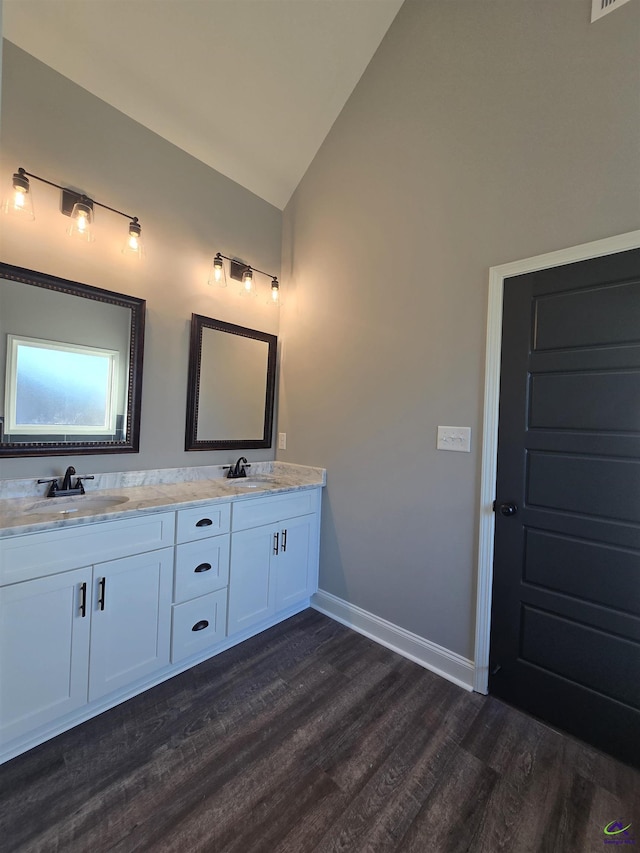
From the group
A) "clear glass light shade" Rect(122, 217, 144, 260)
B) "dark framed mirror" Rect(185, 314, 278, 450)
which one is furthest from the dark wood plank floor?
"clear glass light shade" Rect(122, 217, 144, 260)

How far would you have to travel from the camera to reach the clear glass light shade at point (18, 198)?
175cm

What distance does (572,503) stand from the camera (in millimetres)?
1670

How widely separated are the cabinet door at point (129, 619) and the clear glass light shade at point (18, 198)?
5.51ft

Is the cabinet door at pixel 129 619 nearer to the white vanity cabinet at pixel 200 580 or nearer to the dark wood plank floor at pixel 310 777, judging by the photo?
the white vanity cabinet at pixel 200 580

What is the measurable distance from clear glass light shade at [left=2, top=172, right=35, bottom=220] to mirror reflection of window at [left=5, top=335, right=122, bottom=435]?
587 millimetres

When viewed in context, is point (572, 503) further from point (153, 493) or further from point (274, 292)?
point (274, 292)

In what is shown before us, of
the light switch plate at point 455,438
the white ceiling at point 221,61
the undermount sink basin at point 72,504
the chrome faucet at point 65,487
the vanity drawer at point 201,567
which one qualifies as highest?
the white ceiling at point 221,61

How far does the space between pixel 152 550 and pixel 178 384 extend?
1.05m

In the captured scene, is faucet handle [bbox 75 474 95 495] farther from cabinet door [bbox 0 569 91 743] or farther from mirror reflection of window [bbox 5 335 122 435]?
cabinet door [bbox 0 569 91 743]

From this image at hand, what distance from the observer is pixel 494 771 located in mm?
1507

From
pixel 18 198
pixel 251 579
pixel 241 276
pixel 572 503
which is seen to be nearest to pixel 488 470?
pixel 572 503

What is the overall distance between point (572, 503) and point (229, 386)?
2.10 m

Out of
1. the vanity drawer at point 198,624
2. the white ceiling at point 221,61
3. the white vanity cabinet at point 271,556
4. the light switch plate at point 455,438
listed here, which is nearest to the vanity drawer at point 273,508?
the white vanity cabinet at point 271,556

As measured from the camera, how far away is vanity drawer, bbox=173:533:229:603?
1.91 metres
